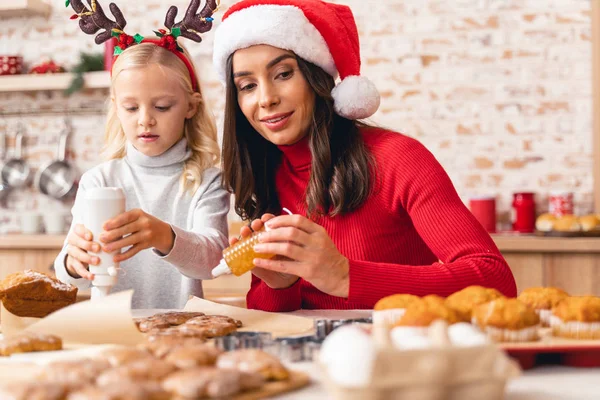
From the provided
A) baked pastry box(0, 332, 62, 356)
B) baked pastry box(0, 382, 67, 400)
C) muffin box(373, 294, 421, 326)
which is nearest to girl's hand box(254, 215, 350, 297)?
muffin box(373, 294, 421, 326)

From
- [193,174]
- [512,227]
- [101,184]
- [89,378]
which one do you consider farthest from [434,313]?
[512,227]

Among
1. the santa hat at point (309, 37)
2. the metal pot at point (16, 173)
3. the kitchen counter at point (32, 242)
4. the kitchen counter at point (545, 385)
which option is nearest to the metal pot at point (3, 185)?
the metal pot at point (16, 173)

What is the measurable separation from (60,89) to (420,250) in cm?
291

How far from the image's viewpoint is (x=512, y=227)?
3736 mm

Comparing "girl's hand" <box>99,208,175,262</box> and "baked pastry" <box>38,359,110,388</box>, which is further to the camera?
"girl's hand" <box>99,208,175,262</box>

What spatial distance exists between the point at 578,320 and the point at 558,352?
0.27 feet

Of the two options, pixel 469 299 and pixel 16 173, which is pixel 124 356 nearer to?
pixel 469 299

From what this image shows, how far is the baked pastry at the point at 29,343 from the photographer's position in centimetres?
111

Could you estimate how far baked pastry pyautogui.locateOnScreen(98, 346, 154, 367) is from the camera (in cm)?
91

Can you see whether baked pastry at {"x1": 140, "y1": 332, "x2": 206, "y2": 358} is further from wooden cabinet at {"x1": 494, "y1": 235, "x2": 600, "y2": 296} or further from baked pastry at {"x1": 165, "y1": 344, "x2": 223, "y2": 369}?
wooden cabinet at {"x1": 494, "y1": 235, "x2": 600, "y2": 296}

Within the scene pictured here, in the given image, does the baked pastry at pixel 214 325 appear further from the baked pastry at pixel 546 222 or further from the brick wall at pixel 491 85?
the brick wall at pixel 491 85

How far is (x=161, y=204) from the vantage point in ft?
6.82

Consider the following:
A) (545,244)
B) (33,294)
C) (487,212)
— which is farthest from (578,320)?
(487,212)

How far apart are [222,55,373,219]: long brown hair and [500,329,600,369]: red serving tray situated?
80 cm
